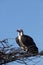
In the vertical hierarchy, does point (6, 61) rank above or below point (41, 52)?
below

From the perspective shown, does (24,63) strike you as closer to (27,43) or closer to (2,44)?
(2,44)

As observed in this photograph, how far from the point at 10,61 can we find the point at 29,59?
1.29 ft

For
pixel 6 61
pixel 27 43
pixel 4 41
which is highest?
pixel 27 43

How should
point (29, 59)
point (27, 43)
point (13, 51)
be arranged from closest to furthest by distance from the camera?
point (13, 51) → point (29, 59) → point (27, 43)

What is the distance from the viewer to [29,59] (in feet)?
15.9

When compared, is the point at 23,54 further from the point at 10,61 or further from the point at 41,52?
the point at 41,52

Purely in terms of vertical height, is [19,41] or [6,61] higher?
[19,41]

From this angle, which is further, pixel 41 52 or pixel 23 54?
pixel 41 52

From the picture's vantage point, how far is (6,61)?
4578 mm

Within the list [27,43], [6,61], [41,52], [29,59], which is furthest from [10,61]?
[27,43]

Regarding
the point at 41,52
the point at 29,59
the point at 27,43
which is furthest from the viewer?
the point at 27,43

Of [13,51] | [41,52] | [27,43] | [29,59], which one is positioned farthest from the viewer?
[27,43]

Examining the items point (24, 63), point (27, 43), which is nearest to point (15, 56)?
point (24, 63)

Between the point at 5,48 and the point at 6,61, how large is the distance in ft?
0.71
